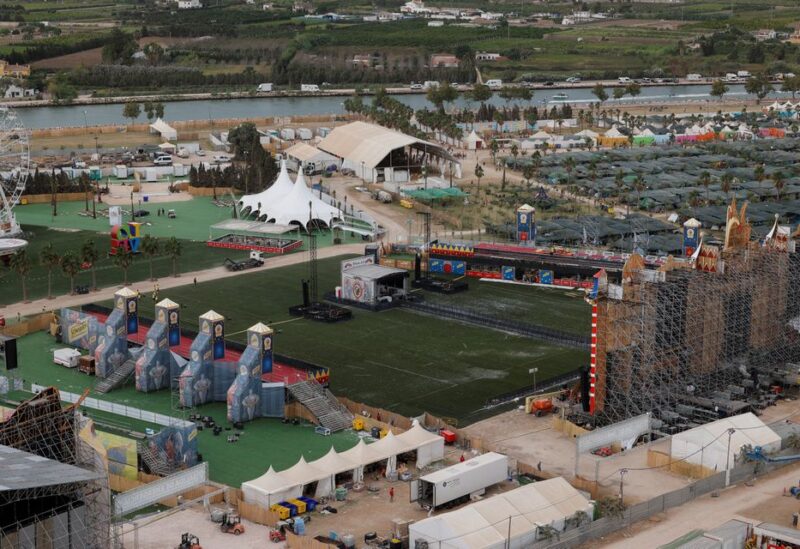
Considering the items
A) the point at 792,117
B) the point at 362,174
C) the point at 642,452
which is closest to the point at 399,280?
the point at 642,452

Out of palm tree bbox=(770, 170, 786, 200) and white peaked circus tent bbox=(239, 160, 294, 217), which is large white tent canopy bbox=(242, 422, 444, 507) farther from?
palm tree bbox=(770, 170, 786, 200)

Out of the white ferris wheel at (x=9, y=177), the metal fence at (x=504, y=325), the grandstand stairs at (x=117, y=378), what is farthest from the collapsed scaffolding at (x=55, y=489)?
the white ferris wheel at (x=9, y=177)

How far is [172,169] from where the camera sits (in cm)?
13450

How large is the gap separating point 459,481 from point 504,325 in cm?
2697

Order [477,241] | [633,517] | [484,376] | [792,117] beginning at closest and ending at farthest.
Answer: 1. [633,517]
2. [484,376]
3. [477,241]
4. [792,117]

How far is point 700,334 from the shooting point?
6731cm

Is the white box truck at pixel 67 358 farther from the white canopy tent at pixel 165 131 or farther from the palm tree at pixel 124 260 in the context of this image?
the white canopy tent at pixel 165 131

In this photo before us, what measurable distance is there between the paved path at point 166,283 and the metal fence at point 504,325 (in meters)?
14.6

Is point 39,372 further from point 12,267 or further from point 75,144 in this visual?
point 75,144

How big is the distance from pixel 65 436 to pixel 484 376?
27.6 m

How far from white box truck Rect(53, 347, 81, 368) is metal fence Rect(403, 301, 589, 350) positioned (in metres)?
21.6

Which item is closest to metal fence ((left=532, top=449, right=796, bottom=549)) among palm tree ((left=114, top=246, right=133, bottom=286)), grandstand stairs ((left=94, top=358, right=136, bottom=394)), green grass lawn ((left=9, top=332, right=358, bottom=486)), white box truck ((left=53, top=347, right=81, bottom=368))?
green grass lawn ((left=9, top=332, right=358, bottom=486))

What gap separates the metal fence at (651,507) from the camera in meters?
50.6

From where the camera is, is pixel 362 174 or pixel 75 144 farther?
pixel 75 144
